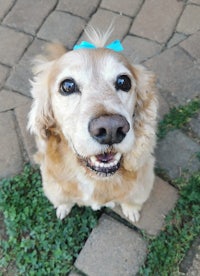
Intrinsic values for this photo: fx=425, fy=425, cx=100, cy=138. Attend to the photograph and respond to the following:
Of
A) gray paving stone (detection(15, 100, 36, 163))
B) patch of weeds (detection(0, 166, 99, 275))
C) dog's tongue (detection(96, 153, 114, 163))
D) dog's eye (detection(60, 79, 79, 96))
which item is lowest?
patch of weeds (detection(0, 166, 99, 275))

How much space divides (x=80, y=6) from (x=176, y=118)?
1737 millimetres

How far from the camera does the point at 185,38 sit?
441 cm

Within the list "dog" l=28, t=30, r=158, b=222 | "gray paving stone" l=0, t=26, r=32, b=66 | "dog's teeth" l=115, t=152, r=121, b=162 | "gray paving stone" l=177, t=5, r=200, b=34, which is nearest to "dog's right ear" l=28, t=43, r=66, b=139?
"dog" l=28, t=30, r=158, b=222

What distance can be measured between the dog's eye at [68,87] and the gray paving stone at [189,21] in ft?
7.13

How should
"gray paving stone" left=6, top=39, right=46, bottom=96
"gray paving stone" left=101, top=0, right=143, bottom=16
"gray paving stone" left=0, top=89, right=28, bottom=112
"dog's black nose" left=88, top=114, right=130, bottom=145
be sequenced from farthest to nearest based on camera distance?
"gray paving stone" left=101, top=0, right=143, bottom=16
"gray paving stone" left=6, top=39, right=46, bottom=96
"gray paving stone" left=0, top=89, right=28, bottom=112
"dog's black nose" left=88, top=114, right=130, bottom=145

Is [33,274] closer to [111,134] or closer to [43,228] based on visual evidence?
[43,228]

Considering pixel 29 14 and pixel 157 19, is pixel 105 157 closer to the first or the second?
pixel 157 19

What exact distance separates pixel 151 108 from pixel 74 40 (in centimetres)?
184

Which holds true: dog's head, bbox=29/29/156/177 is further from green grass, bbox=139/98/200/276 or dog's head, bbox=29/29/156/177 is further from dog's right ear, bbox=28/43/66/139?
green grass, bbox=139/98/200/276

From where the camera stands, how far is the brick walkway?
3406 millimetres

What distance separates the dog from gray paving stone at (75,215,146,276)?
0.74 feet

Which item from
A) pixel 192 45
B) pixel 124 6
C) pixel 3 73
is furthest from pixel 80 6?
pixel 192 45

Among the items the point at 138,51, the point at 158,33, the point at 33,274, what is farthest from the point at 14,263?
the point at 158,33

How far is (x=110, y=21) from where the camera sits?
4539 millimetres
